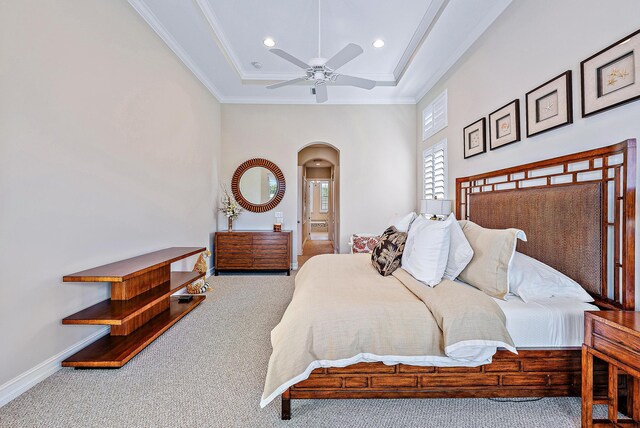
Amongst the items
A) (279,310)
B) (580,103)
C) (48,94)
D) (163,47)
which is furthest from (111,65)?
(580,103)

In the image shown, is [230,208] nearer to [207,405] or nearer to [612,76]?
[207,405]

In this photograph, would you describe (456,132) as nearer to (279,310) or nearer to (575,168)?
(575,168)

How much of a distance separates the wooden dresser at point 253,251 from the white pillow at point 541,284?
3.41m

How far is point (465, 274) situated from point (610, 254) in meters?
0.80

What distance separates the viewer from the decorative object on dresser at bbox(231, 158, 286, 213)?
5.05m

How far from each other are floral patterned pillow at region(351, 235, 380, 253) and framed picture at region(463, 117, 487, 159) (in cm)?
194

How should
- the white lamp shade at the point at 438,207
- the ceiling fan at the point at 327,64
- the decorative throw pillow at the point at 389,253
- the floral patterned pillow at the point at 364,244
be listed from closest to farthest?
the decorative throw pillow at the point at 389,253, the ceiling fan at the point at 327,64, the white lamp shade at the point at 438,207, the floral patterned pillow at the point at 364,244

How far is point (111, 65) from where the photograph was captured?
93.6 inches

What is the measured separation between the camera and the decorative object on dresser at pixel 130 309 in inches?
77.1

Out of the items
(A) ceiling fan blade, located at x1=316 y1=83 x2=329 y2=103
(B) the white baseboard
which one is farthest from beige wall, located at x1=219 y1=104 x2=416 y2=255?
(B) the white baseboard

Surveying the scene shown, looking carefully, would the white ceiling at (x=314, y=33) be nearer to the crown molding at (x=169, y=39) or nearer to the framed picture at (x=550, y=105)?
the crown molding at (x=169, y=39)

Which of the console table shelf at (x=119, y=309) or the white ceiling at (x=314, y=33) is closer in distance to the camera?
the console table shelf at (x=119, y=309)

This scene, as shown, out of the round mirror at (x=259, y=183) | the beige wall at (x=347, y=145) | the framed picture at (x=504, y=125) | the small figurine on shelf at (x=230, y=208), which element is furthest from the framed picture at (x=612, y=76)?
the small figurine on shelf at (x=230, y=208)

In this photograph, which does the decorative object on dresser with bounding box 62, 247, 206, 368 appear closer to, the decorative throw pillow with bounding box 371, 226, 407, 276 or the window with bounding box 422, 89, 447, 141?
the decorative throw pillow with bounding box 371, 226, 407, 276
